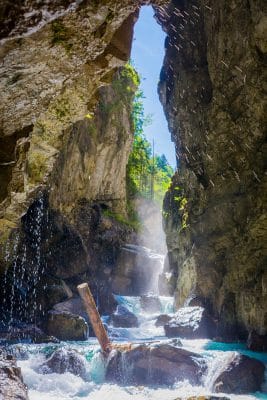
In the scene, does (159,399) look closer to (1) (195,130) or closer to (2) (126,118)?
(1) (195,130)

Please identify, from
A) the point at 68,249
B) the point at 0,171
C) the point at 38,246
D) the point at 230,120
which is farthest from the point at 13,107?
the point at 68,249

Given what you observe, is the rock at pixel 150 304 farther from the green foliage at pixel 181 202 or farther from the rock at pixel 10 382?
the rock at pixel 10 382

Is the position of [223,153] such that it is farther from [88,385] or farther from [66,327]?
[88,385]

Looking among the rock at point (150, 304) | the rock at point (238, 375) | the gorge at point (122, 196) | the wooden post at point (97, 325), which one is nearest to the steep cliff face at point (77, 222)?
the gorge at point (122, 196)

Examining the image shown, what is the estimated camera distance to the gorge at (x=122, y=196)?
145 inches

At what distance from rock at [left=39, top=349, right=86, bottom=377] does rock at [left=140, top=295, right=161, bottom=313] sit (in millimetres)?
14150

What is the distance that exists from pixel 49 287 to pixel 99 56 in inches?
642

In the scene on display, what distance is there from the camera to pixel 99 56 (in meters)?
3.94

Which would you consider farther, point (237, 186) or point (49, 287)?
point (49, 287)

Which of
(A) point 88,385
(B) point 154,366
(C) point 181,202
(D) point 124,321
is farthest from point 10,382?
(C) point 181,202

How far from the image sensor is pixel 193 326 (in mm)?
16141

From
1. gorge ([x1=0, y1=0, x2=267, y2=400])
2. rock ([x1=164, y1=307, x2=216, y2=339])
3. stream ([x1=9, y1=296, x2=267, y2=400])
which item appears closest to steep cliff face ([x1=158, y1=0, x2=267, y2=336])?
gorge ([x1=0, y1=0, x2=267, y2=400])

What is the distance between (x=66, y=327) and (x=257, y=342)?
7.93 metres

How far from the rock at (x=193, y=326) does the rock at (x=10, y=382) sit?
38.9ft
